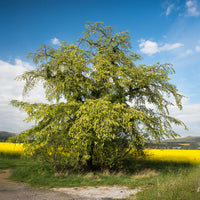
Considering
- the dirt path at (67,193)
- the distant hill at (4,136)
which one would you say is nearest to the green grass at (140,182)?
the dirt path at (67,193)

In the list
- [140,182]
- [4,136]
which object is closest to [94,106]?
[140,182]

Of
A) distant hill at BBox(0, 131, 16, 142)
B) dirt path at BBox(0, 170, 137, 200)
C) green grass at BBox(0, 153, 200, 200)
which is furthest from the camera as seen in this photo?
distant hill at BBox(0, 131, 16, 142)

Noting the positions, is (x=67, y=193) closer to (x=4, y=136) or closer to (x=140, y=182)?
(x=140, y=182)

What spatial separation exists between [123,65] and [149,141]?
634cm

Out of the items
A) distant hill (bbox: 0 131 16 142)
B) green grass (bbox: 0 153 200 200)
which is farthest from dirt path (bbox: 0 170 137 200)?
distant hill (bbox: 0 131 16 142)

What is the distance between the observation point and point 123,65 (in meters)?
15.9

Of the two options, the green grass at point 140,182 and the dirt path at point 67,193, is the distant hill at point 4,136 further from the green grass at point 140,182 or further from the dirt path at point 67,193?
the dirt path at point 67,193

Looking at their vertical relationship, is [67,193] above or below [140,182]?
above

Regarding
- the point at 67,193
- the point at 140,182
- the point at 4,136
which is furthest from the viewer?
the point at 4,136


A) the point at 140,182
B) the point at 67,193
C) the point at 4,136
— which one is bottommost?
the point at 140,182

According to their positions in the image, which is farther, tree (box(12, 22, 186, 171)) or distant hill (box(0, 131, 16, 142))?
distant hill (box(0, 131, 16, 142))

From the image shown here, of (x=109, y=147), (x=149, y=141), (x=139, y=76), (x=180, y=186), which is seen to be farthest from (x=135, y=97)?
(x=180, y=186)

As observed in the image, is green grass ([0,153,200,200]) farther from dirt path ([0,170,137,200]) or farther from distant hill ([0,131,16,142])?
distant hill ([0,131,16,142])

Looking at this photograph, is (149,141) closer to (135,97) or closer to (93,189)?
(135,97)
